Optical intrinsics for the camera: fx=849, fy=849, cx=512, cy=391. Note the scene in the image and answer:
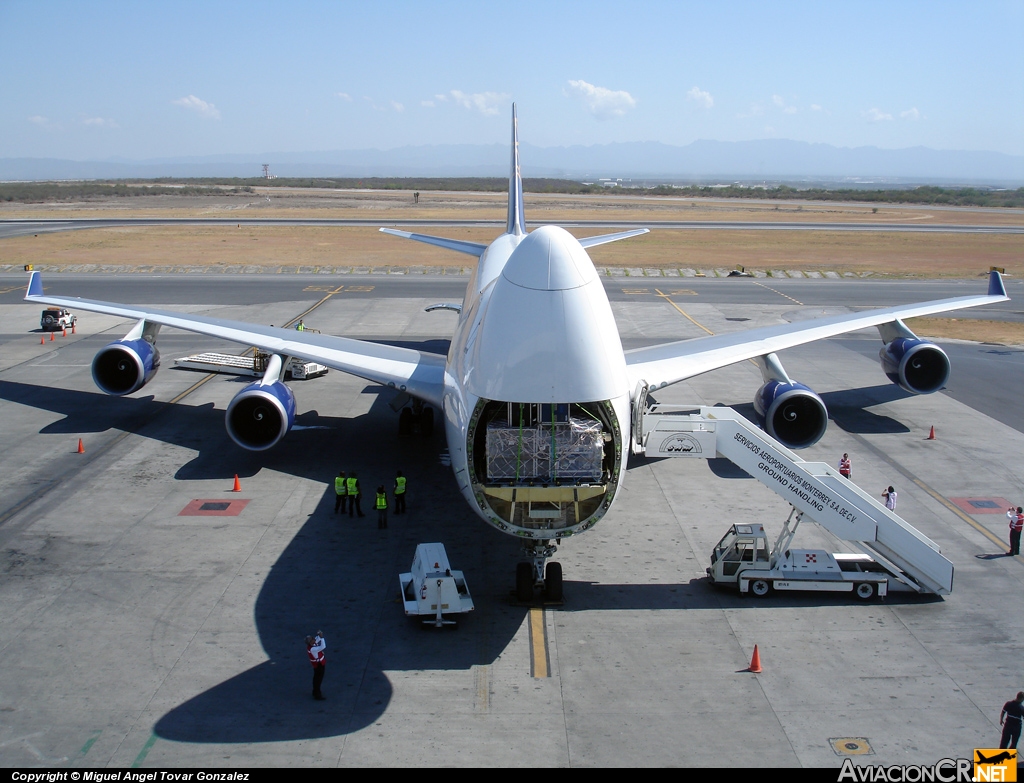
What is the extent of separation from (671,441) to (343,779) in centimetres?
985

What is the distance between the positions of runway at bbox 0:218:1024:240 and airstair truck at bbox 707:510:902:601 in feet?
257

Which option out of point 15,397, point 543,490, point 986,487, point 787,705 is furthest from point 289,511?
point 986,487

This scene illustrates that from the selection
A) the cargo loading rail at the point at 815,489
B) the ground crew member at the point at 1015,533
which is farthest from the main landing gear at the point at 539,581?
the ground crew member at the point at 1015,533

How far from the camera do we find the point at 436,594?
15.5 metres

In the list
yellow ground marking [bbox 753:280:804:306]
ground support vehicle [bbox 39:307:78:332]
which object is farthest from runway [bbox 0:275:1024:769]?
yellow ground marking [bbox 753:280:804:306]

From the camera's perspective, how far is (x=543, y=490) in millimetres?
14414

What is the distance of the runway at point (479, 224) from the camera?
95.2 meters

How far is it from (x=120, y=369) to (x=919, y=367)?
2748cm

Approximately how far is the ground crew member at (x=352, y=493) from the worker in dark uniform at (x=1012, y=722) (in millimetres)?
14076

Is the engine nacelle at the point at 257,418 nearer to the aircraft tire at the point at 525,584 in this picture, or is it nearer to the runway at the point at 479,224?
the aircraft tire at the point at 525,584

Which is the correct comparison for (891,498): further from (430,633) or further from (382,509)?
(382,509)

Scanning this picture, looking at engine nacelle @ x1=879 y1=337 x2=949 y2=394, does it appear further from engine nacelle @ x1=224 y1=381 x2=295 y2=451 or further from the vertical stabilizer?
engine nacelle @ x1=224 y1=381 x2=295 y2=451

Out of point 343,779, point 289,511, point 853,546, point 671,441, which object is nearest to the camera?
point 343,779

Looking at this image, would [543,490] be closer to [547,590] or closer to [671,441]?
[547,590]
